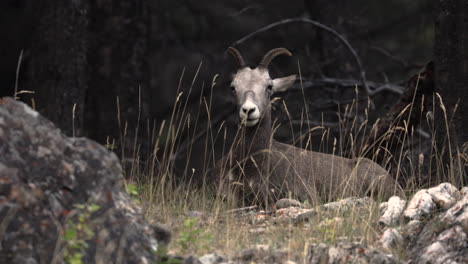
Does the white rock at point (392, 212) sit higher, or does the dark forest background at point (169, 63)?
the dark forest background at point (169, 63)

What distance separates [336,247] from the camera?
15.6 ft

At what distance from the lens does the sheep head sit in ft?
24.3

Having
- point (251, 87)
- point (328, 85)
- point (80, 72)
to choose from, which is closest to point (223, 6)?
point (328, 85)

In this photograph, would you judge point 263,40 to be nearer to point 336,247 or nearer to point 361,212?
point 361,212

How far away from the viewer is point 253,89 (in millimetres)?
7902

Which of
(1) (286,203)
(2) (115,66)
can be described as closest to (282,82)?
(1) (286,203)

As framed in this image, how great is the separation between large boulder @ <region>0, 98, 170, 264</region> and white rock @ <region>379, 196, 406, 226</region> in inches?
73.8

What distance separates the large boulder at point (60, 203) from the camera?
3.93m

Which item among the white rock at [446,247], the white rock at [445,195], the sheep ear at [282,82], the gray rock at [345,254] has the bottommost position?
the gray rock at [345,254]

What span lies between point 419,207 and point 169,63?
12.4 metres

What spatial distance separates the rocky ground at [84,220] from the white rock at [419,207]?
17.8 inches

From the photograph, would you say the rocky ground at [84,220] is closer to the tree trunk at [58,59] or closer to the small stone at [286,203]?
the small stone at [286,203]

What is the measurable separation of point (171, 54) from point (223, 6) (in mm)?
1577

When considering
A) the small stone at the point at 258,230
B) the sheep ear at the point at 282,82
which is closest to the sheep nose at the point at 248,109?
the sheep ear at the point at 282,82
